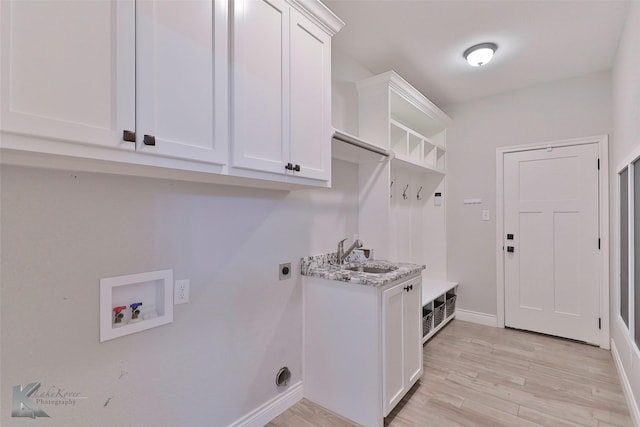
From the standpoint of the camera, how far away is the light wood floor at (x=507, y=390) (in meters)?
1.92

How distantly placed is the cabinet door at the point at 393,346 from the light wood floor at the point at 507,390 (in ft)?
0.59

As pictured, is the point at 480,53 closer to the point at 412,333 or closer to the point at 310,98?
the point at 310,98

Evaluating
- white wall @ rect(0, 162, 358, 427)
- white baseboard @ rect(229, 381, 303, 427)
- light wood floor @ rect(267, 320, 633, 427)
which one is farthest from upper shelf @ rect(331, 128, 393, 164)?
light wood floor @ rect(267, 320, 633, 427)

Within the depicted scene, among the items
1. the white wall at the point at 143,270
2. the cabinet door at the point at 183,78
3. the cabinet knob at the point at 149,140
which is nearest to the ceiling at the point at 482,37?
the cabinet door at the point at 183,78

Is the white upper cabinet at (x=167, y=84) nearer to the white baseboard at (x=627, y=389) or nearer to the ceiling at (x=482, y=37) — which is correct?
the ceiling at (x=482, y=37)

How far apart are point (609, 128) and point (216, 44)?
382 centimetres

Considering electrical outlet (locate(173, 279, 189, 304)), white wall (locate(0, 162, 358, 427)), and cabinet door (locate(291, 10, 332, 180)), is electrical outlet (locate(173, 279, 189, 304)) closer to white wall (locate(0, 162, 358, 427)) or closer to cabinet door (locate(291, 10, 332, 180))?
white wall (locate(0, 162, 358, 427))

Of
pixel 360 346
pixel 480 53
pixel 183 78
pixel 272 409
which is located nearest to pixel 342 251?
pixel 360 346

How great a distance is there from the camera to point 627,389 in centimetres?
212

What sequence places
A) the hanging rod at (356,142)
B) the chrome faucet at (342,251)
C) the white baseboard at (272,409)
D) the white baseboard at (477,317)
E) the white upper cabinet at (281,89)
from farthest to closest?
the white baseboard at (477,317), the chrome faucet at (342,251), the hanging rod at (356,142), the white baseboard at (272,409), the white upper cabinet at (281,89)

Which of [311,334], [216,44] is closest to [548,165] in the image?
[311,334]

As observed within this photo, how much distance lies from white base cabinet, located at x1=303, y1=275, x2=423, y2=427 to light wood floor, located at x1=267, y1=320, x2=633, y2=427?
14 centimetres

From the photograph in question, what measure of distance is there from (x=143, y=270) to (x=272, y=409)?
1275mm

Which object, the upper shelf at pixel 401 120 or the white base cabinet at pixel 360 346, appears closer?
the white base cabinet at pixel 360 346
